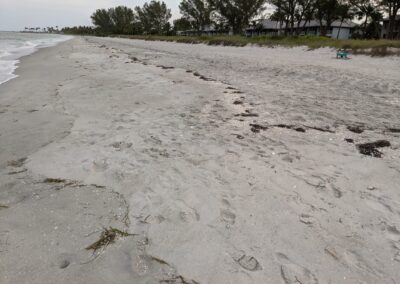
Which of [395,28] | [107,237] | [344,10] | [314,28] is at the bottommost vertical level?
[107,237]

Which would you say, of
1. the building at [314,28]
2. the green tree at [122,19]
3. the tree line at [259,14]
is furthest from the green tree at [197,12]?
the green tree at [122,19]

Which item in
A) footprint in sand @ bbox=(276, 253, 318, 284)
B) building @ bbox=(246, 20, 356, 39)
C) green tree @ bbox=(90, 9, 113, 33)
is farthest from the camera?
green tree @ bbox=(90, 9, 113, 33)

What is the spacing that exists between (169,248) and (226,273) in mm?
592

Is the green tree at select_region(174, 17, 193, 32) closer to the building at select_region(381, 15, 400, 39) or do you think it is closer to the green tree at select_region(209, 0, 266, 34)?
the green tree at select_region(209, 0, 266, 34)

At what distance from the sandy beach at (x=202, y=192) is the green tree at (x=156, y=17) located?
311ft

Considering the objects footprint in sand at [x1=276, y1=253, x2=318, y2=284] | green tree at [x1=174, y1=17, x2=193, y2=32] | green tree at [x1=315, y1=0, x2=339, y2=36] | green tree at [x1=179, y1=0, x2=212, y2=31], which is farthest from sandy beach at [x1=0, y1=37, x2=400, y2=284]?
green tree at [x1=174, y1=17, x2=193, y2=32]

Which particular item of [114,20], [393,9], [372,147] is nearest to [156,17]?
[114,20]

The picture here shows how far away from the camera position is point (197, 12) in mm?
74562

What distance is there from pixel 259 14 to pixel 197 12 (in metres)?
19.5

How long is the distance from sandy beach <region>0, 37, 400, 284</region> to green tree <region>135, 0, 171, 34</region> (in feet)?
311

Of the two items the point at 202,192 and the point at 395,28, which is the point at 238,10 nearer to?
the point at 395,28

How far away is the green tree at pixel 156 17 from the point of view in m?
97.5

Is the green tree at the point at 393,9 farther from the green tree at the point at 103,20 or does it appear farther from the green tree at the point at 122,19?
the green tree at the point at 103,20

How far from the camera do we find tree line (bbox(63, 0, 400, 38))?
48059 millimetres
